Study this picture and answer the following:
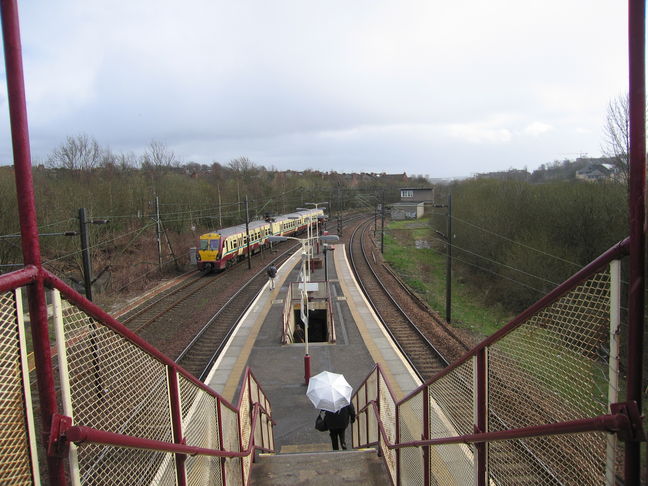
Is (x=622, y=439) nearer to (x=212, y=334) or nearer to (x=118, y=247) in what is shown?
(x=212, y=334)

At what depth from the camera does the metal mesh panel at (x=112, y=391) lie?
2221 mm

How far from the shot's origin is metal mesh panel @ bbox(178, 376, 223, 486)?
3.72 metres

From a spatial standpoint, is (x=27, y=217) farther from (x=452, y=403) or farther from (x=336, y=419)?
(x=336, y=419)

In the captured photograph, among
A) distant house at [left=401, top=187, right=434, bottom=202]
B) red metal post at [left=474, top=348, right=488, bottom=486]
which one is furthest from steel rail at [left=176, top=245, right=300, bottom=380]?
distant house at [left=401, top=187, right=434, bottom=202]

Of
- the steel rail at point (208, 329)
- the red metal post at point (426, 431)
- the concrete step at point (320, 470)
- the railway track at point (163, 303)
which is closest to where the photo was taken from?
the red metal post at point (426, 431)

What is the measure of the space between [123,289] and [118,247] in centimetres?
651

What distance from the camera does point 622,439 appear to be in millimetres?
1669

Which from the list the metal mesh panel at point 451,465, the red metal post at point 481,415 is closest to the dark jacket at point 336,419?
the metal mesh panel at point 451,465

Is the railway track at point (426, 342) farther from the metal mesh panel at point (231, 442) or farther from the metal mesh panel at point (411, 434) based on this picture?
the metal mesh panel at point (231, 442)

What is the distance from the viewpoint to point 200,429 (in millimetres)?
4188

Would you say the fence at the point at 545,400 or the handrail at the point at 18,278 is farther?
the fence at the point at 545,400

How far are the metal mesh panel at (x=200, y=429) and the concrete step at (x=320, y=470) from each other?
5.94 ft

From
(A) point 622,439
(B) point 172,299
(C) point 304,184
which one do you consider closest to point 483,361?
(A) point 622,439

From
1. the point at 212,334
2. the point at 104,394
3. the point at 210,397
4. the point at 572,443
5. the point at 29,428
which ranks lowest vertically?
the point at 212,334
